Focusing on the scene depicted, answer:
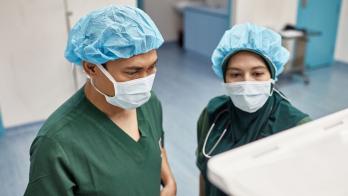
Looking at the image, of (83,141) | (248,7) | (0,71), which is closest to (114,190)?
(83,141)

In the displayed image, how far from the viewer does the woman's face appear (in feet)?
3.79

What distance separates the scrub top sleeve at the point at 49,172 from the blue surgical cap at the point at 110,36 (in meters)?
0.27

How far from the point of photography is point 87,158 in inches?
37.3

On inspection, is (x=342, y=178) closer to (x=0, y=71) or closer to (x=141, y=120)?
(x=141, y=120)

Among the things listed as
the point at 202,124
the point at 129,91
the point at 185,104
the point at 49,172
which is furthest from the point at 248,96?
the point at 185,104

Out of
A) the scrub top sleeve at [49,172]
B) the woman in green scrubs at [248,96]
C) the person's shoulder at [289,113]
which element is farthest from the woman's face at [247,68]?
the scrub top sleeve at [49,172]

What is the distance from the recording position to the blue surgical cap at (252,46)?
115cm

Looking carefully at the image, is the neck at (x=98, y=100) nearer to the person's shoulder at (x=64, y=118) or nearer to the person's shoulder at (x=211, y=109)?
the person's shoulder at (x=64, y=118)

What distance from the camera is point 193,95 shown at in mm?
3914

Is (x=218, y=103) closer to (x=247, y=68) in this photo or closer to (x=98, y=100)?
(x=247, y=68)

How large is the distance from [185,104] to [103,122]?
2.67 m

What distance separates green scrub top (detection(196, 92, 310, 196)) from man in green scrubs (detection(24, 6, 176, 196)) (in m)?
0.27

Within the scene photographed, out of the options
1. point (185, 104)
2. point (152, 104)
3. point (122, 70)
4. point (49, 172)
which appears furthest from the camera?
point (185, 104)

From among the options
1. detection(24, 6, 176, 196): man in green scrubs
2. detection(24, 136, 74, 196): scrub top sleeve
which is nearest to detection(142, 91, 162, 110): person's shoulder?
detection(24, 6, 176, 196): man in green scrubs
